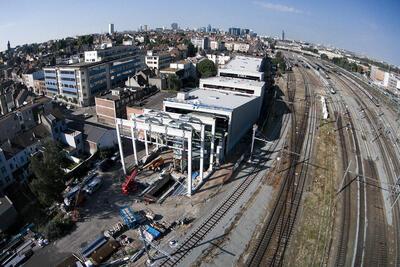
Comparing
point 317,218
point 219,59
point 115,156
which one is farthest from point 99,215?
point 219,59

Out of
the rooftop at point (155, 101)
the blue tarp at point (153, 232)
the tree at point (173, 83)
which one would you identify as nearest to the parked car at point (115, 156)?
the rooftop at point (155, 101)

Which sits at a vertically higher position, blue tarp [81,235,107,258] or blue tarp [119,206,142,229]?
blue tarp [119,206,142,229]

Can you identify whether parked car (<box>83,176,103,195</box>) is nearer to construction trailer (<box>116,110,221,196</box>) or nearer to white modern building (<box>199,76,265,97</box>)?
construction trailer (<box>116,110,221,196</box>)


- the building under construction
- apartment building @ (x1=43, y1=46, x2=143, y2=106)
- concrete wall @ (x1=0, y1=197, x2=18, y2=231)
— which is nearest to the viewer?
concrete wall @ (x1=0, y1=197, x2=18, y2=231)

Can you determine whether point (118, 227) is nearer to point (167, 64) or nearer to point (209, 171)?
point (209, 171)

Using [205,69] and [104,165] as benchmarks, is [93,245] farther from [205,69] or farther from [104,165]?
[205,69]

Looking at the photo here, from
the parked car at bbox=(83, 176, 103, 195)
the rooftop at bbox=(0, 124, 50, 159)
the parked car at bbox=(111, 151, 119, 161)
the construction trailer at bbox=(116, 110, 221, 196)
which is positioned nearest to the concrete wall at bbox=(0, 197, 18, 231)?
the parked car at bbox=(83, 176, 103, 195)

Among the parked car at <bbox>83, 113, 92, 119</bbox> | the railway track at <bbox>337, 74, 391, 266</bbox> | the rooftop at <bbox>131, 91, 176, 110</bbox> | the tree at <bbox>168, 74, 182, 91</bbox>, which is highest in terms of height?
the tree at <bbox>168, 74, 182, 91</bbox>
